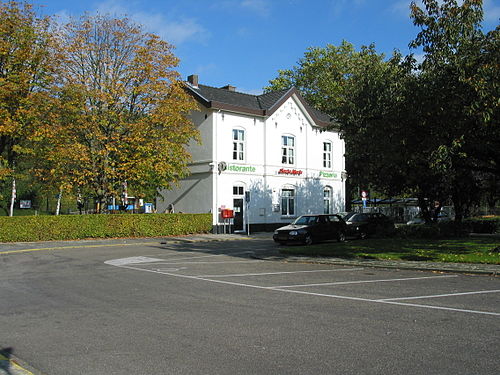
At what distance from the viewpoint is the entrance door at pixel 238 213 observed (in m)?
34.2

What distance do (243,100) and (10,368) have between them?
32166mm

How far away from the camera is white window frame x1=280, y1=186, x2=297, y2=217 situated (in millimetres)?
36909

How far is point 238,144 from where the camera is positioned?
34344 millimetres

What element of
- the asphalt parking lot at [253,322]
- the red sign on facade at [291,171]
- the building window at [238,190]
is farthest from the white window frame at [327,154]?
the asphalt parking lot at [253,322]

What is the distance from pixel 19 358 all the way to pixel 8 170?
24634 mm

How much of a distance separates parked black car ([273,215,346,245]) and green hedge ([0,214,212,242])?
9.22 metres

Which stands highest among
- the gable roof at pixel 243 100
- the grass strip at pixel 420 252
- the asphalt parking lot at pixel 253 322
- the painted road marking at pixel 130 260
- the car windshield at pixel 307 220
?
the gable roof at pixel 243 100

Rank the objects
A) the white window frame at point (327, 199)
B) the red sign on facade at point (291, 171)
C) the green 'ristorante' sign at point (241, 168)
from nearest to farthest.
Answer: the green 'ristorante' sign at point (241, 168) → the red sign on facade at point (291, 171) → the white window frame at point (327, 199)

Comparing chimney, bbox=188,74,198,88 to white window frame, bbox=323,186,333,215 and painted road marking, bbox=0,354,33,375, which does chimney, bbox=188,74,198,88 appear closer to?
white window frame, bbox=323,186,333,215

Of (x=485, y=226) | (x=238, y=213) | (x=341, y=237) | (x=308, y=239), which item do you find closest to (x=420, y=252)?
(x=308, y=239)

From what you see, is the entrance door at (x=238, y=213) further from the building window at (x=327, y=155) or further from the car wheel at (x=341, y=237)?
the car wheel at (x=341, y=237)

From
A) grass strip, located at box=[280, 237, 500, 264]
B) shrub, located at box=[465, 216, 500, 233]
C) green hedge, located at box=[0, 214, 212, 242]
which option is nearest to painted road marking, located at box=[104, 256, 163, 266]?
grass strip, located at box=[280, 237, 500, 264]

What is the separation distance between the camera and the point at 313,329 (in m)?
7.02

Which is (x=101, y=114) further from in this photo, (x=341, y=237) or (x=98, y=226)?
(x=341, y=237)
